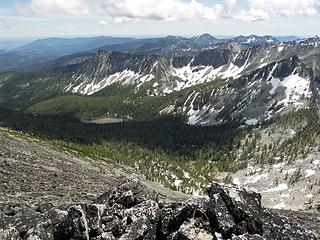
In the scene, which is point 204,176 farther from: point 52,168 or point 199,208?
point 199,208

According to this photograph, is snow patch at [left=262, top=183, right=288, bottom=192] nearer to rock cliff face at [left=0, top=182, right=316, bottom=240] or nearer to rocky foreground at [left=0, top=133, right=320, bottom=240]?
rocky foreground at [left=0, top=133, right=320, bottom=240]

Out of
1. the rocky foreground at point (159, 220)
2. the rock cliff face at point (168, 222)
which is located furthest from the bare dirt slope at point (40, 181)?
the rock cliff face at point (168, 222)

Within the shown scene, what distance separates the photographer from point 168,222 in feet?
110

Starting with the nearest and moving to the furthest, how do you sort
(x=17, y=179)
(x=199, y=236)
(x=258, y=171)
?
(x=199, y=236)
(x=17, y=179)
(x=258, y=171)

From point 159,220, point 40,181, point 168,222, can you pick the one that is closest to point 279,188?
point 40,181

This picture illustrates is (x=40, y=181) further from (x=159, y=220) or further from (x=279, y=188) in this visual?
(x=279, y=188)

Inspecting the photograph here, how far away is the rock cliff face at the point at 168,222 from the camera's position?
104 feet

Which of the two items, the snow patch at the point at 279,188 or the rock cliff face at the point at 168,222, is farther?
the snow patch at the point at 279,188

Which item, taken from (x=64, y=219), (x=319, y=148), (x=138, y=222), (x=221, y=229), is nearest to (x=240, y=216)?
(x=221, y=229)

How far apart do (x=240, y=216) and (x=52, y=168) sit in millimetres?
53161

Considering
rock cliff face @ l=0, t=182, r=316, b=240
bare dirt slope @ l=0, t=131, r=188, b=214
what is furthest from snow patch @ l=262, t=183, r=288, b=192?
rock cliff face @ l=0, t=182, r=316, b=240

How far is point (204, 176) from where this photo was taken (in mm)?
195875

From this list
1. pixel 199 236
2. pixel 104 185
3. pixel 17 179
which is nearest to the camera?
pixel 199 236

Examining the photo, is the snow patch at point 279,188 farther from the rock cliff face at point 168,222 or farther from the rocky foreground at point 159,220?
the rock cliff face at point 168,222
